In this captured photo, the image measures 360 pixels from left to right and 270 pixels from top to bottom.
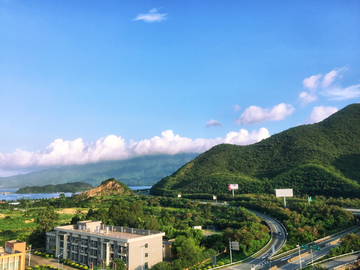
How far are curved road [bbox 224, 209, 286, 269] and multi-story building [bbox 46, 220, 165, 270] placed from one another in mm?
11651

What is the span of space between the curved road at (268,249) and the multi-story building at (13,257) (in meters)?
27.0

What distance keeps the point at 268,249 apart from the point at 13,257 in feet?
126

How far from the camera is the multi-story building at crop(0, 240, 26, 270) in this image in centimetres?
2986

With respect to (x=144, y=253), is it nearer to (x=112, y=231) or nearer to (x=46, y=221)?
(x=112, y=231)

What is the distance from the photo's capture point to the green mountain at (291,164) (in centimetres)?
9700

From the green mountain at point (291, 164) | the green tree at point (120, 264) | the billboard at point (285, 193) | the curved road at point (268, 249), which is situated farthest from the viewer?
the green mountain at point (291, 164)

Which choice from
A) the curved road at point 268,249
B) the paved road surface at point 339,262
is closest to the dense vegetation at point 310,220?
the curved road at point 268,249

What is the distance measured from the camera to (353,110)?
159625 millimetres

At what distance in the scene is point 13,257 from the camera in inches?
1199

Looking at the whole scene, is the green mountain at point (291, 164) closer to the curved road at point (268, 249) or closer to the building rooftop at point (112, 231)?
the curved road at point (268, 249)

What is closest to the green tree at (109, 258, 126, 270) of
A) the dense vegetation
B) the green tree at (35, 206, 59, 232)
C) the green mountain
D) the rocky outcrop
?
the green tree at (35, 206, 59, 232)

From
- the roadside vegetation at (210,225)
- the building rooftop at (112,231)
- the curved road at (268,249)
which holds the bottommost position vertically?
the curved road at (268,249)

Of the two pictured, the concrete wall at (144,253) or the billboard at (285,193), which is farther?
the billboard at (285,193)

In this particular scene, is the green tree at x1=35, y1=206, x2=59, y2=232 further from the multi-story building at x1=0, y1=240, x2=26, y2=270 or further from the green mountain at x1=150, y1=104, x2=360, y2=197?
the green mountain at x1=150, y1=104, x2=360, y2=197
